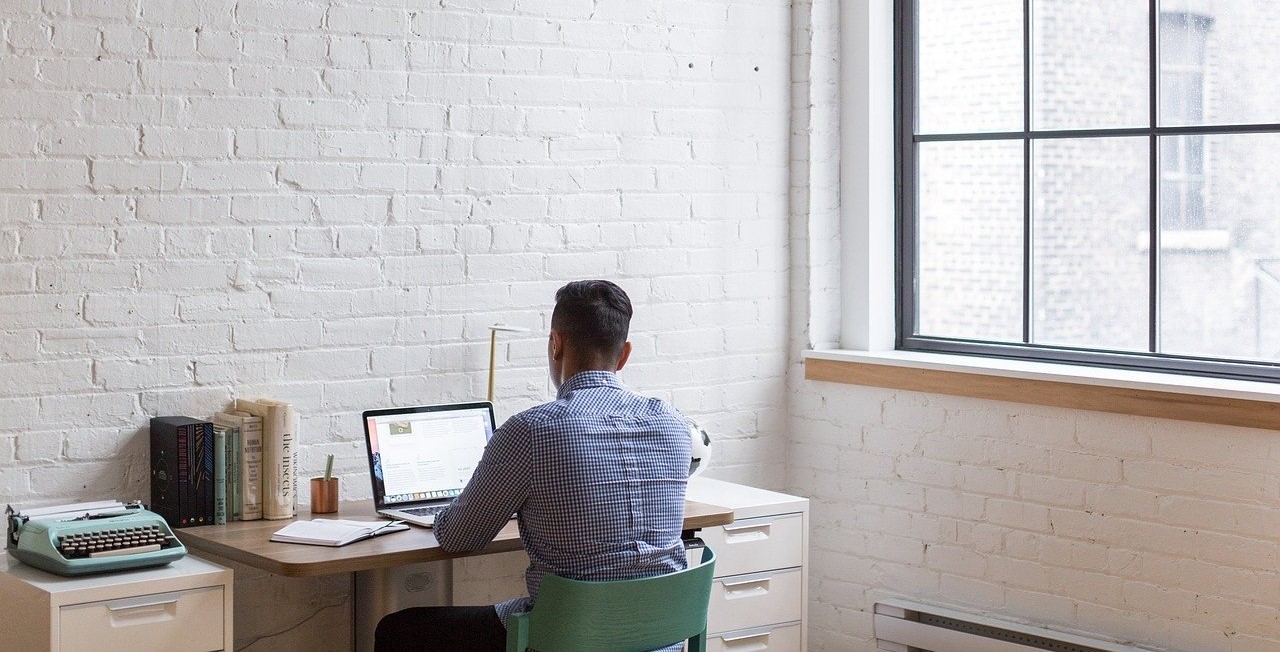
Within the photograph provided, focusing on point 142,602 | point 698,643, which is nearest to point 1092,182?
point 698,643

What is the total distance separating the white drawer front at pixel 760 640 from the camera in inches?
143

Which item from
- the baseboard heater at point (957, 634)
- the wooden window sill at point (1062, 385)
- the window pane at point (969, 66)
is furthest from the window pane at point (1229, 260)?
the baseboard heater at point (957, 634)

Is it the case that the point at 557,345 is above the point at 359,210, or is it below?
below

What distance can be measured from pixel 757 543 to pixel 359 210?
1.36 metres

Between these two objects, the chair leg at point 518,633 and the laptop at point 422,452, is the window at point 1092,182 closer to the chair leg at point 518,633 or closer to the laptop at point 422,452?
Result: the laptop at point 422,452

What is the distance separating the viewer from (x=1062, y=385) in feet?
12.2

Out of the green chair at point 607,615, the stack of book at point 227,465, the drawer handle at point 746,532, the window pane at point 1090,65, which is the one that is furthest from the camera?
the window pane at point 1090,65

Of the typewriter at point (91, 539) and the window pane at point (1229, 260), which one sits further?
the window pane at point (1229, 260)

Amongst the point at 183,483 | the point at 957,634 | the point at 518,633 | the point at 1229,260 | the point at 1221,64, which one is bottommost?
the point at 957,634

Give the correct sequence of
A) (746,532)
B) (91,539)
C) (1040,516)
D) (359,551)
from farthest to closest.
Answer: (1040,516), (746,532), (359,551), (91,539)

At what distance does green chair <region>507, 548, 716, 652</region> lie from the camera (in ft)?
8.61

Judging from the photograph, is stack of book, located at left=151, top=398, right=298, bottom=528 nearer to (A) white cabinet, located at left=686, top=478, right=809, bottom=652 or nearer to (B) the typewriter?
(B) the typewriter

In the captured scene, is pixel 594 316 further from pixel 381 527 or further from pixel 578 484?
pixel 381 527

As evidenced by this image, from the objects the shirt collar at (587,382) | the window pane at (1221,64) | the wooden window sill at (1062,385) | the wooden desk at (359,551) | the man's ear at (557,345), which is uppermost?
the window pane at (1221,64)
